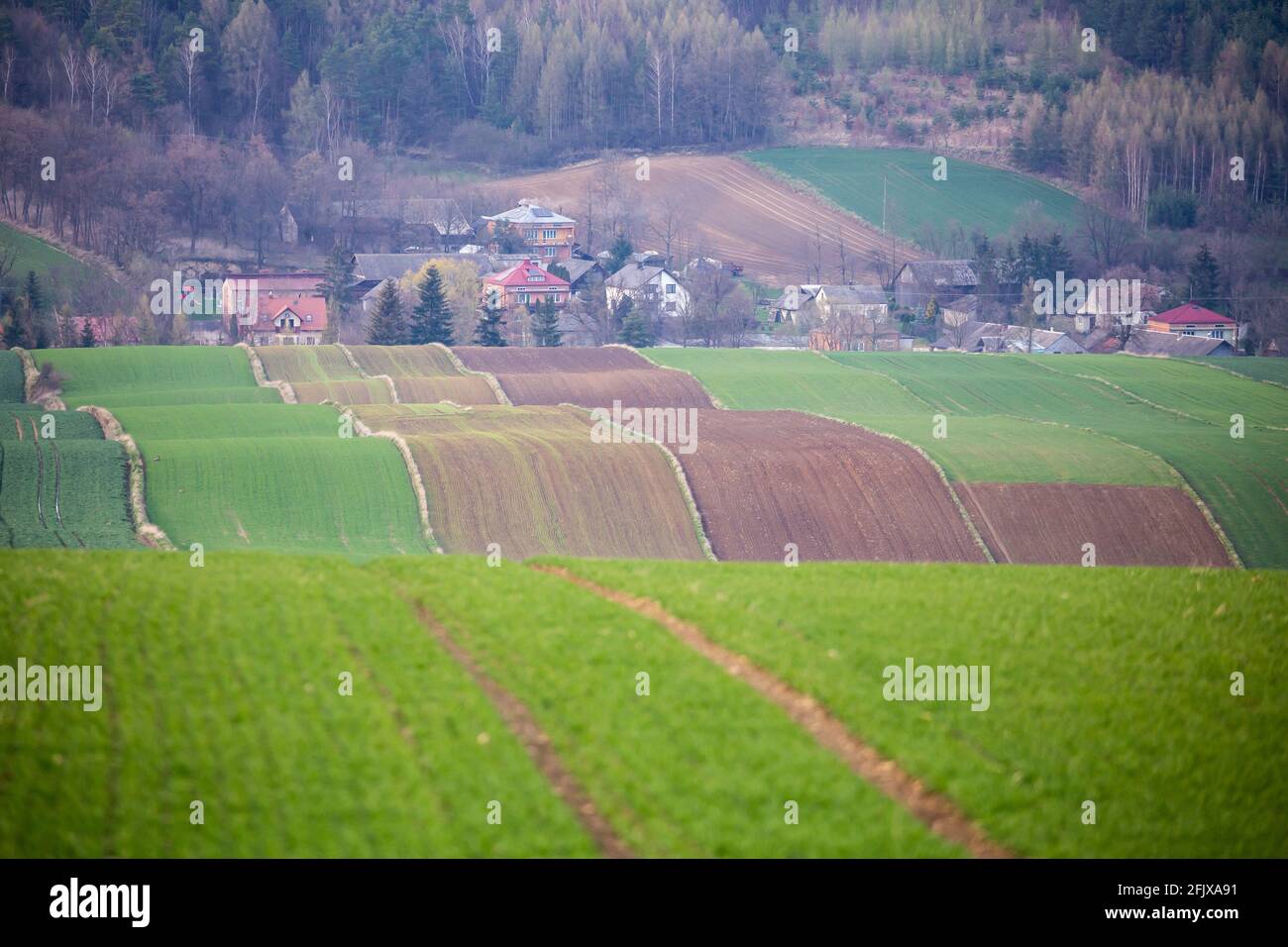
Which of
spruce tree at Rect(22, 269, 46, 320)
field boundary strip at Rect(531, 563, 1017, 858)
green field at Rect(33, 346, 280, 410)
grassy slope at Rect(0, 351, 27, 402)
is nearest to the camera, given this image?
field boundary strip at Rect(531, 563, 1017, 858)

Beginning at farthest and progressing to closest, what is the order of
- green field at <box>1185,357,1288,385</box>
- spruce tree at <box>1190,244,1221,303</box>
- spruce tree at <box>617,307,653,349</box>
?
spruce tree at <box>1190,244,1221,303</box> < spruce tree at <box>617,307,653,349</box> < green field at <box>1185,357,1288,385</box>

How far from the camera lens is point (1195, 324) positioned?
8969 cm

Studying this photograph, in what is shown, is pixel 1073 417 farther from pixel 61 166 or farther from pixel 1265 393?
pixel 61 166

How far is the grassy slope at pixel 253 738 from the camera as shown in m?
11.5

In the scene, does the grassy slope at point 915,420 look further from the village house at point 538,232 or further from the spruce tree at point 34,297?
the village house at point 538,232

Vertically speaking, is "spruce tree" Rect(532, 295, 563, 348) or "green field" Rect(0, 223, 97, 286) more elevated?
"green field" Rect(0, 223, 97, 286)

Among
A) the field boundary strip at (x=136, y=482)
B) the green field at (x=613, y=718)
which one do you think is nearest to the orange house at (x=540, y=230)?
the field boundary strip at (x=136, y=482)

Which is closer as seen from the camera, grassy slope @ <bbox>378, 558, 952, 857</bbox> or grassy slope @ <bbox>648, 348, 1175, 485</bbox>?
grassy slope @ <bbox>378, 558, 952, 857</bbox>

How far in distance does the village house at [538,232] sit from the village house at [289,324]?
86.5 ft

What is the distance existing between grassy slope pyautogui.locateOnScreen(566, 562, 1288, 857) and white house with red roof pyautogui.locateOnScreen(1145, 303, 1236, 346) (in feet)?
246

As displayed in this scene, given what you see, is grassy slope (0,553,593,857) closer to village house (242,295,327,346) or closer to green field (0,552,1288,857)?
green field (0,552,1288,857)

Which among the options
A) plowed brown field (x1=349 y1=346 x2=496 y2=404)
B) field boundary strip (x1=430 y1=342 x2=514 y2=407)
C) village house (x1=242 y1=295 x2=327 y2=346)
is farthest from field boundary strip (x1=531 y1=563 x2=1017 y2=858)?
village house (x1=242 y1=295 x2=327 y2=346)

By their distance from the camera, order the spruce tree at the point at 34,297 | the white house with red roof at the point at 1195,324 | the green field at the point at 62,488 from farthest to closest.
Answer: the white house with red roof at the point at 1195,324 → the spruce tree at the point at 34,297 → the green field at the point at 62,488

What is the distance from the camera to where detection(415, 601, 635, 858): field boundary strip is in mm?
11811
